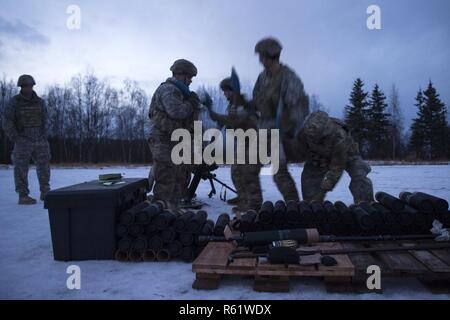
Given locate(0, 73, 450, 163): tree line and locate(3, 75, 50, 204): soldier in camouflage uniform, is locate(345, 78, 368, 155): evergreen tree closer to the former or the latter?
locate(0, 73, 450, 163): tree line

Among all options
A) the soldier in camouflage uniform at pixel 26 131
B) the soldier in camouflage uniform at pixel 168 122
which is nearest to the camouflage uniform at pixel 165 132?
the soldier in camouflage uniform at pixel 168 122

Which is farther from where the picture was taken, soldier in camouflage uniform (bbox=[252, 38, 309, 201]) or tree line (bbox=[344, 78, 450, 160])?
tree line (bbox=[344, 78, 450, 160])

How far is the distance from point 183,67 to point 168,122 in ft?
3.01

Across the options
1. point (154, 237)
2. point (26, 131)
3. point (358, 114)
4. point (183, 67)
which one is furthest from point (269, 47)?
point (358, 114)

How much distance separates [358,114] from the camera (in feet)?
141

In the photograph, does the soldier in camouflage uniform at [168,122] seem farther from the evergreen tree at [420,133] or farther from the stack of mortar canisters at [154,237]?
the evergreen tree at [420,133]

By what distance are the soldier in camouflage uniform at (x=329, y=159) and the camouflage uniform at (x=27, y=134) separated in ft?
18.0

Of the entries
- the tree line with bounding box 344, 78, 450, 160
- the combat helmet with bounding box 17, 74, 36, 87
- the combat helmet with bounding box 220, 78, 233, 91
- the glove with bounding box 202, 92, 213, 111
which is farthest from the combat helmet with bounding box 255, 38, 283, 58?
the tree line with bounding box 344, 78, 450, 160

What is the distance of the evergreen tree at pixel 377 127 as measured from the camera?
42719 millimetres

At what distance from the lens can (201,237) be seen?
3.57 metres

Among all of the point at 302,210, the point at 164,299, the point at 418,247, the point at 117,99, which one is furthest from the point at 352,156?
the point at 117,99

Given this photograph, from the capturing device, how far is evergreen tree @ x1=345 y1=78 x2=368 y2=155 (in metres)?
Answer: 42.6

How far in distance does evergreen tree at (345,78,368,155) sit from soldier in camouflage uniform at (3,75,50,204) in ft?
127

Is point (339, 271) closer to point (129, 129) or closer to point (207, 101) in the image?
point (207, 101)
